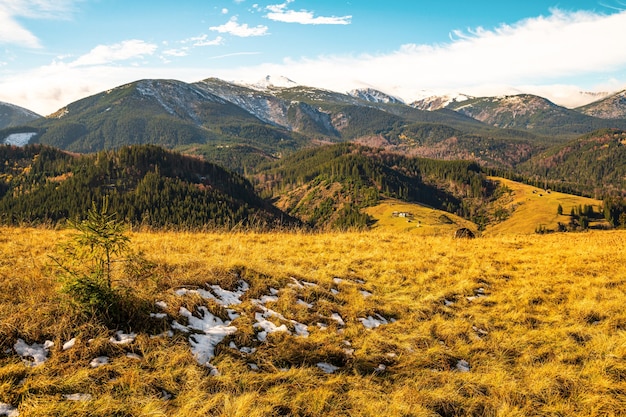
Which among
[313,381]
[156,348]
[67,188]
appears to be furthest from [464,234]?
[67,188]

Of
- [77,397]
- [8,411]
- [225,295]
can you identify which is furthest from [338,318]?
[8,411]

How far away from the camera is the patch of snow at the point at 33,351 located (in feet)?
22.4

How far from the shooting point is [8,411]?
Result: 557 centimetres

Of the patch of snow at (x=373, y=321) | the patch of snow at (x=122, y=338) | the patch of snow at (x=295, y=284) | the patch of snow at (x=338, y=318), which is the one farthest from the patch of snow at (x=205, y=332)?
the patch of snow at (x=373, y=321)

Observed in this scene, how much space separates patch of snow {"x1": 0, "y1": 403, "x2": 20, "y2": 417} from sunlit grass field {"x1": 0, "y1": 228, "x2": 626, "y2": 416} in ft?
0.39

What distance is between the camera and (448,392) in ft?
24.6

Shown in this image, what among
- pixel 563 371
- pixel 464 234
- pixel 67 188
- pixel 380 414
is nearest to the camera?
pixel 380 414

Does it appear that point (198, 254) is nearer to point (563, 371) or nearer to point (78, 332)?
point (78, 332)

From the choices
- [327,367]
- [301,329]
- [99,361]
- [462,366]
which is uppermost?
Result: [99,361]

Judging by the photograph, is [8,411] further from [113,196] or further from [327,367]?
[113,196]

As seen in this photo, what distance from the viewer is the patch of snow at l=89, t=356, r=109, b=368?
6.96m

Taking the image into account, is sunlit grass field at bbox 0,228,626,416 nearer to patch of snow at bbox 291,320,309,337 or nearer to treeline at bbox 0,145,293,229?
patch of snow at bbox 291,320,309,337

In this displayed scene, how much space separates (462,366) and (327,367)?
3678 millimetres

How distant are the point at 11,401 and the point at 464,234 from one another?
2713 cm
